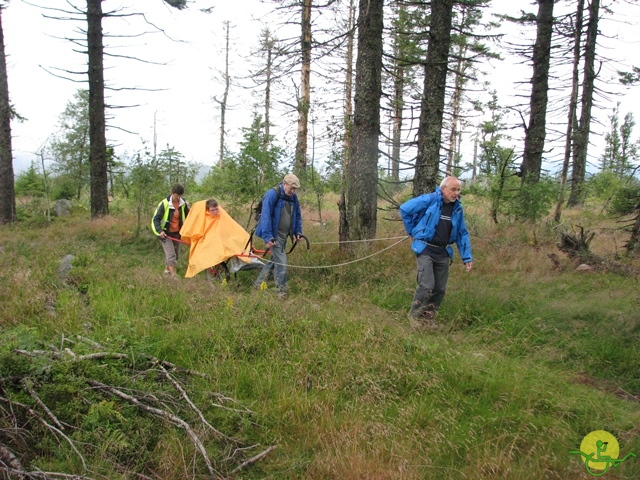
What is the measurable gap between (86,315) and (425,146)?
698 centimetres

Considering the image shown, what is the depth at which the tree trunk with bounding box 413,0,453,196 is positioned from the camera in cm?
918

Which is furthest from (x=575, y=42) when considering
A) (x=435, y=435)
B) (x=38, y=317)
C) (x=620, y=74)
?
(x=38, y=317)

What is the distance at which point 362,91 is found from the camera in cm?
863

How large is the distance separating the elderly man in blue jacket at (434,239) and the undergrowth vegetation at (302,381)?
40cm

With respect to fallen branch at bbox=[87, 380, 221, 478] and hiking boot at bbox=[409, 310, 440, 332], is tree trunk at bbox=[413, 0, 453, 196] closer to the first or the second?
hiking boot at bbox=[409, 310, 440, 332]

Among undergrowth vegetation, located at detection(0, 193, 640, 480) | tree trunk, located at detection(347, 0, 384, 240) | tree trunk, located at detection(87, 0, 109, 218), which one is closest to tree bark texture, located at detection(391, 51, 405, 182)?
tree trunk, located at detection(347, 0, 384, 240)

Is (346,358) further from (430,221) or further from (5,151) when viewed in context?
(5,151)

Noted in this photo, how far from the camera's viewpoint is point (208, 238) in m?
7.86

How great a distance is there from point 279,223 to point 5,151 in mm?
11039

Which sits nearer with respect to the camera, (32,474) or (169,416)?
(32,474)

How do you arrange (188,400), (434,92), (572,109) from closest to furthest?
(188,400) → (434,92) → (572,109)

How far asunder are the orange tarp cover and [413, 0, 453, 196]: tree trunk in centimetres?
389

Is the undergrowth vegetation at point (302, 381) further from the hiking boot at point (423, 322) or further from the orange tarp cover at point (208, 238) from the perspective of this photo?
the orange tarp cover at point (208, 238)

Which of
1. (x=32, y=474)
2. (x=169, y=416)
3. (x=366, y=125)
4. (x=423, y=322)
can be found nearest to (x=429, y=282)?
(x=423, y=322)
